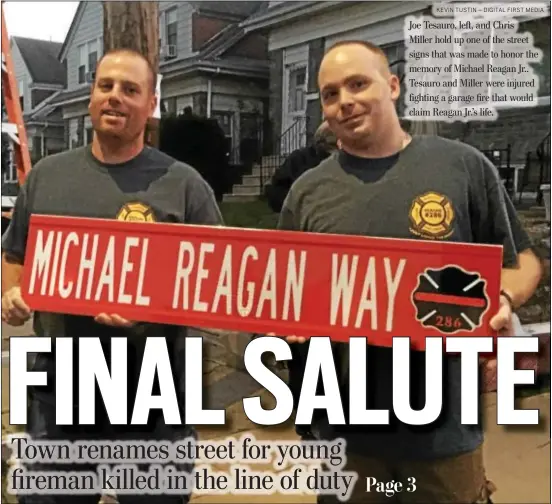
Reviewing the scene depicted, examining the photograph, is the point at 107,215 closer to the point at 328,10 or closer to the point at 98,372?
the point at 98,372

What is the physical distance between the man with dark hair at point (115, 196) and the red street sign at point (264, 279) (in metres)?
0.02

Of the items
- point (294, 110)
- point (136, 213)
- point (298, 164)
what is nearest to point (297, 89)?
point (294, 110)

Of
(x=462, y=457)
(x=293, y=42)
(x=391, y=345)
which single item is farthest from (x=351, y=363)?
(x=293, y=42)

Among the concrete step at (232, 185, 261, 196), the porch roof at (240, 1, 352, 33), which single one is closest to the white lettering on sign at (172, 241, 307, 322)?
the concrete step at (232, 185, 261, 196)

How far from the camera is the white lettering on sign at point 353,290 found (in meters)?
1.08

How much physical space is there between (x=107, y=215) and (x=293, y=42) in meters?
0.49

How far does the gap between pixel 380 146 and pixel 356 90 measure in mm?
113

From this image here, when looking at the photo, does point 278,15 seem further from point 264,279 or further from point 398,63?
point 264,279

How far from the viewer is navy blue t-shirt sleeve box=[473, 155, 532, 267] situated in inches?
42.4

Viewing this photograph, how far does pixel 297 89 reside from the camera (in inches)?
44.4

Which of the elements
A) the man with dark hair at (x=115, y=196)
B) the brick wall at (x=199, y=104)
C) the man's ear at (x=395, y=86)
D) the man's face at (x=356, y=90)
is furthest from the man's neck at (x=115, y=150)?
the man's ear at (x=395, y=86)

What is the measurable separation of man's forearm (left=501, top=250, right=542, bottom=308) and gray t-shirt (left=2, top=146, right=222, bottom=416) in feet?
1.86

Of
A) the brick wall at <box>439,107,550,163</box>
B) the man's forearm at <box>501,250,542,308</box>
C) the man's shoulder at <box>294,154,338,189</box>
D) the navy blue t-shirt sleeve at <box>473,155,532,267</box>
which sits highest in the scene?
the brick wall at <box>439,107,550,163</box>

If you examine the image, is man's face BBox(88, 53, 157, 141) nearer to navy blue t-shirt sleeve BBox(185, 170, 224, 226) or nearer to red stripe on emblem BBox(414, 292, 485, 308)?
navy blue t-shirt sleeve BBox(185, 170, 224, 226)
